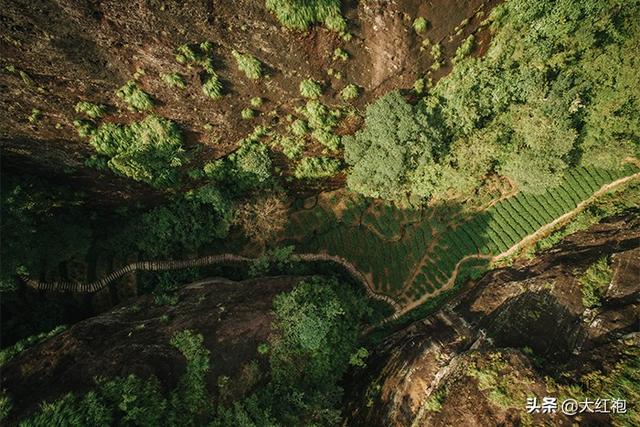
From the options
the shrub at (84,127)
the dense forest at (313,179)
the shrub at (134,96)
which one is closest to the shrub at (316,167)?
the dense forest at (313,179)

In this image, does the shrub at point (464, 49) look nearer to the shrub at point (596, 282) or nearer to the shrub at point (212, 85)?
the shrub at point (212, 85)

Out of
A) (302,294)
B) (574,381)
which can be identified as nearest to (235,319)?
(302,294)

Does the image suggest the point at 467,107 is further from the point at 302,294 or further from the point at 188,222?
the point at 188,222

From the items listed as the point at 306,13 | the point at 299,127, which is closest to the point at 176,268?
the point at 299,127

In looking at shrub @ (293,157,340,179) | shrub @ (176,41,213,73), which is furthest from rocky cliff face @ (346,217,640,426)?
shrub @ (176,41,213,73)

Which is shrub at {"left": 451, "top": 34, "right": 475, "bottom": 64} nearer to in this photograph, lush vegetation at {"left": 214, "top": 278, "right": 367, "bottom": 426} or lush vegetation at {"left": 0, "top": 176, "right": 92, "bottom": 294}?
lush vegetation at {"left": 214, "top": 278, "right": 367, "bottom": 426}

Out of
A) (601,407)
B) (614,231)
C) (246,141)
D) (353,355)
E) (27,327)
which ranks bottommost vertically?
(601,407)
